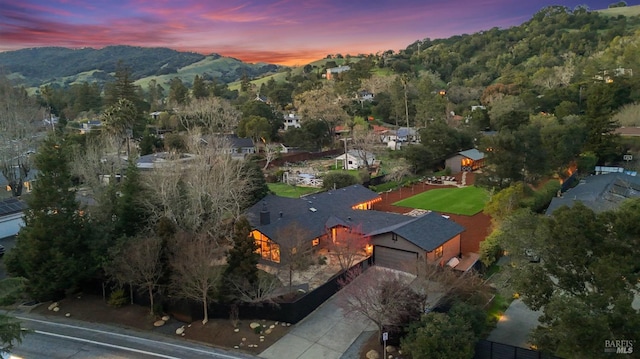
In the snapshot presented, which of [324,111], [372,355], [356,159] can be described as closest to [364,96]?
[324,111]

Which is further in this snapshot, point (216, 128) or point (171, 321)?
point (216, 128)

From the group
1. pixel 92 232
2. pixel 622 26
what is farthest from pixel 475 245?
pixel 622 26

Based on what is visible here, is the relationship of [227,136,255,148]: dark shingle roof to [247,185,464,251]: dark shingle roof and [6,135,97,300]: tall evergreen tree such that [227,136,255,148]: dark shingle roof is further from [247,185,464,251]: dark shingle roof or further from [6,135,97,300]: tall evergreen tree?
[6,135,97,300]: tall evergreen tree

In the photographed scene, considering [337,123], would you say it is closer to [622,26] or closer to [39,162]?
[39,162]

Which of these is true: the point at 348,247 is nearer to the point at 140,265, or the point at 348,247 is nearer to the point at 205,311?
the point at 205,311

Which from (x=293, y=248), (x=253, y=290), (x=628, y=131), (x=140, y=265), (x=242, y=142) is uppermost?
(x=628, y=131)

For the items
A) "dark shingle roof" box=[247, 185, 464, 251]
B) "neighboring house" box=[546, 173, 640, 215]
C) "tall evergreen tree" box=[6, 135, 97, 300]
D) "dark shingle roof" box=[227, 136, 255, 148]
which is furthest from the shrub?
"dark shingle roof" box=[227, 136, 255, 148]
